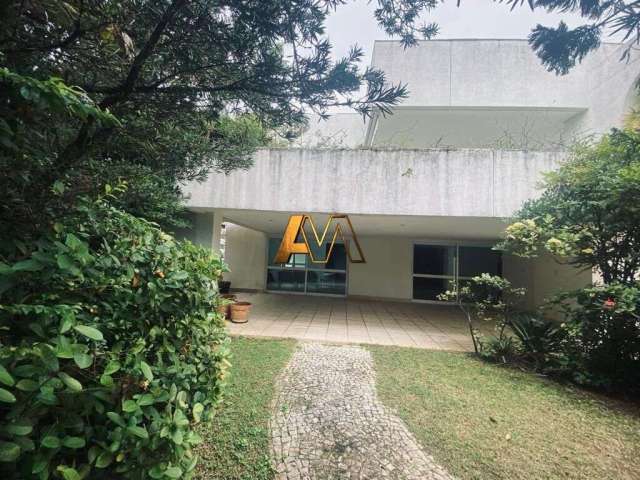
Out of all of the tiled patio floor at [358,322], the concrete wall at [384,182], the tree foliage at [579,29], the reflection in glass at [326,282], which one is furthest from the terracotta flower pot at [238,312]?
the tree foliage at [579,29]

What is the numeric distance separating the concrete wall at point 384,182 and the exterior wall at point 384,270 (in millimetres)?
4991

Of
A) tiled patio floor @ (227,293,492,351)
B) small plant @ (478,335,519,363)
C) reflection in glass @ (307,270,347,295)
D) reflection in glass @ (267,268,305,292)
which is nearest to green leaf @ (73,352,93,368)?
tiled patio floor @ (227,293,492,351)

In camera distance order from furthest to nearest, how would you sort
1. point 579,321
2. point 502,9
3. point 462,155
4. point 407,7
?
point 462,155 → point 579,321 → point 407,7 → point 502,9

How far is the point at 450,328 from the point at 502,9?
20.0 ft

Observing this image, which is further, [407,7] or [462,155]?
[462,155]

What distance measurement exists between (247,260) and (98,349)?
965cm

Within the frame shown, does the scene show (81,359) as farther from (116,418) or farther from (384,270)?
(384,270)

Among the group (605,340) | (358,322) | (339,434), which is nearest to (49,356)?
(339,434)

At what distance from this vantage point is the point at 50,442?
2.67 ft

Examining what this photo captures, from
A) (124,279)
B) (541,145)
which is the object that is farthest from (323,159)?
(124,279)

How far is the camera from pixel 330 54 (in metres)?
1.72

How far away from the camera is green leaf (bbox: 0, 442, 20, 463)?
2.33 feet

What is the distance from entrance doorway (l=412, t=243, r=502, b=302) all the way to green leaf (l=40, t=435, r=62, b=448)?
991cm

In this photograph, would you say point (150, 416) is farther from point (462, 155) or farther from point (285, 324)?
point (462, 155)
